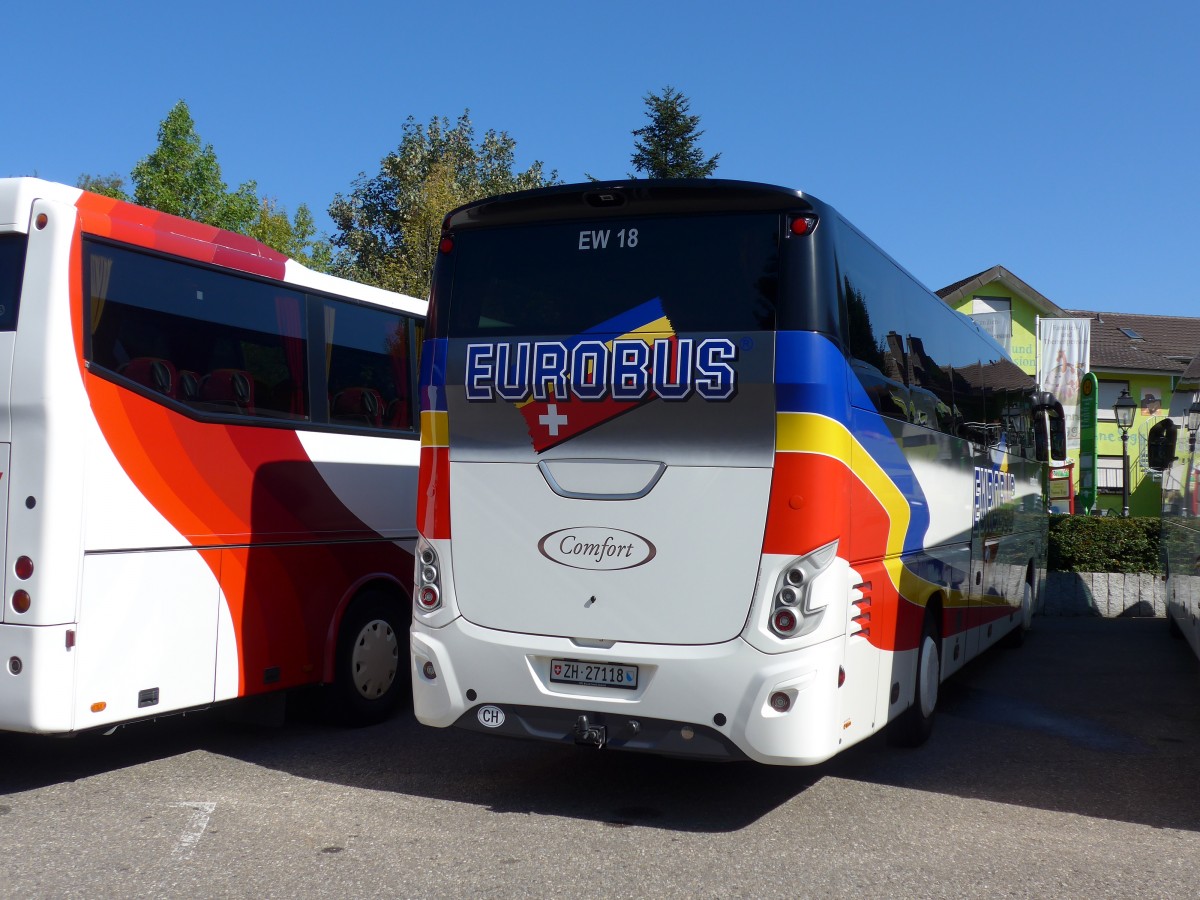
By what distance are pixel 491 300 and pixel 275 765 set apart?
322 centimetres

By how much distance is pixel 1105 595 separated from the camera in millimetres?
18453

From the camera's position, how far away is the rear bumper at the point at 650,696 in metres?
5.94

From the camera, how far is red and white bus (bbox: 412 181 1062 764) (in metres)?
6.02

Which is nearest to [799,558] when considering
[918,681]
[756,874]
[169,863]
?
[756,874]

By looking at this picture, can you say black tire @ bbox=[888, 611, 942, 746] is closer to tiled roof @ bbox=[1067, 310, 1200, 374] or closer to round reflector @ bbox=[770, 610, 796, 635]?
round reflector @ bbox=[770, 610, 796, 635]

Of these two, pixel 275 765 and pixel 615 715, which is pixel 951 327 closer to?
pixel 615 715

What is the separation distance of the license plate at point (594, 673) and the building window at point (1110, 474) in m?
47.7

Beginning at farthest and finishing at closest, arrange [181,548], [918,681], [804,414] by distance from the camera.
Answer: [918,681] < [181,548] < [804,414]

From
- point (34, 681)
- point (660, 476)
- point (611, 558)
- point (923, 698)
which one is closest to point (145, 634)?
point (34, 681)

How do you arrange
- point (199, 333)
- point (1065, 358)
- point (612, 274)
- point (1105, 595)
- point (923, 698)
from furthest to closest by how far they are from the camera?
point (1065, 358)
point (1105, 595)
point (923, 698)
point (199, 333)
point (612, 274)

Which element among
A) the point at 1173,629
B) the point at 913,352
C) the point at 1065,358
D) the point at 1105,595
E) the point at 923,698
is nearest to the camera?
A: the point at 913,352

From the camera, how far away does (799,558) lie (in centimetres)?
600

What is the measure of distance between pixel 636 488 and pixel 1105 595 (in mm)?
14417

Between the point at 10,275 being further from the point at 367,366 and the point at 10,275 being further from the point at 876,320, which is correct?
the point at 876,320
